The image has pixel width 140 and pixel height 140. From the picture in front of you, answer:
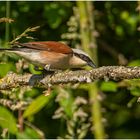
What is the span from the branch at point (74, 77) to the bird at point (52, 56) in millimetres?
299

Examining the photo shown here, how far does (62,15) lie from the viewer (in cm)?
470

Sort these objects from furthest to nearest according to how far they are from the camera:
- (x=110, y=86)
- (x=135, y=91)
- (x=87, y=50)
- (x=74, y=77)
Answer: (x=87, y=50) → (x=110, y=86) → (x=135, y=91) → (x=74, y=77)

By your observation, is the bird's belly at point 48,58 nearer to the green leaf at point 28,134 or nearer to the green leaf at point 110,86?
the green leaf at point 28,134

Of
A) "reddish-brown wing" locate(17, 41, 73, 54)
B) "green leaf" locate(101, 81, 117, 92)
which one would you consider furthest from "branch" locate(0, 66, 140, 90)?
"green leaf" locate(101, 81, 117, 92)

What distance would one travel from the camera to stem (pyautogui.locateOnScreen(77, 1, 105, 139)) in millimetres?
3785

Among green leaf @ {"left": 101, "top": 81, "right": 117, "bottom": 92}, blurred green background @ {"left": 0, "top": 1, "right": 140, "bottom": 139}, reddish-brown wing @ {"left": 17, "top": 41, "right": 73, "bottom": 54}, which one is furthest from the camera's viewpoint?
green leaf @ {"left": 101, "top": 81, "right": 117, "bottom": 92}

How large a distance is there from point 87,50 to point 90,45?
4 cm

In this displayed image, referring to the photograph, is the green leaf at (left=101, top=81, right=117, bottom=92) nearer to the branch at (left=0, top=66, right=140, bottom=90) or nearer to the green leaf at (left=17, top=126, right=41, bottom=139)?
the green leaf at (left=17, top=126, right=41, bottom=139)

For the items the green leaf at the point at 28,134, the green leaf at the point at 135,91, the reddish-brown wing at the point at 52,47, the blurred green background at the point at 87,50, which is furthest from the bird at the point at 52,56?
the green leaf at the point at 28,134

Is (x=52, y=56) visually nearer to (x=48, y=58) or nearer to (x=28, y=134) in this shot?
(x=48, y=58)

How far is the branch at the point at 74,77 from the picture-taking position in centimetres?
221

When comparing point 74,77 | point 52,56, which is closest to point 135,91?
point 52,56

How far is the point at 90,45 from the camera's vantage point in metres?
3.90

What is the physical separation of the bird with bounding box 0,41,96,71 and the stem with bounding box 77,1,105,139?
602 mm
